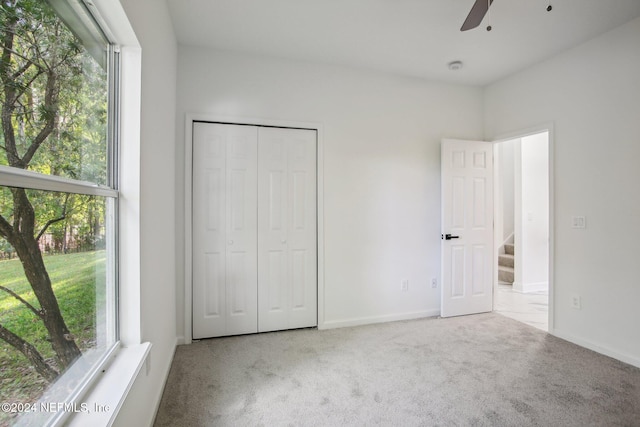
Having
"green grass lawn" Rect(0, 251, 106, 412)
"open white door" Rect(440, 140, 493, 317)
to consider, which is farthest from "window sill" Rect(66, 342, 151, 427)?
"open white door" Rect(440, 140, 493, 317)

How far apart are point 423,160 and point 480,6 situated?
1824 mm

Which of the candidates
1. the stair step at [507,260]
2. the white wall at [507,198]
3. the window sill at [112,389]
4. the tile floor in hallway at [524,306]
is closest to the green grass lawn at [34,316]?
the window sill at [112,389]

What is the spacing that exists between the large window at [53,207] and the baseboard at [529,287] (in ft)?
16.9

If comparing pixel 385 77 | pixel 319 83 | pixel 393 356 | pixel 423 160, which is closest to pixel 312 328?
pixel 393 356

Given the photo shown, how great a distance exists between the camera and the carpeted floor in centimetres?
176

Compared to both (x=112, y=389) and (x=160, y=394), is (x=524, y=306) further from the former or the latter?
(x=112, y=389)

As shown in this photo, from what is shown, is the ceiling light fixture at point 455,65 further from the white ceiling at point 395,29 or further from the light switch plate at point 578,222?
the light switch plate at point 578,222

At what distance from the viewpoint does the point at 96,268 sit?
1.28 m

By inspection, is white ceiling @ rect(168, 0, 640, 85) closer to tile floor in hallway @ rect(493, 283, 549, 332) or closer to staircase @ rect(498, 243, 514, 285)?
tile floor in hallway @ rect(493, 283, 549, 332)

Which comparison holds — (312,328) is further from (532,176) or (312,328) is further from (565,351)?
(532,176)

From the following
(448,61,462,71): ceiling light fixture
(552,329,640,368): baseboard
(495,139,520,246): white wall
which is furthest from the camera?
(495,139,520,246): white wall

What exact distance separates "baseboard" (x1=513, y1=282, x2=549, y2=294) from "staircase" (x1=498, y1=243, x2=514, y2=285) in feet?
1.10

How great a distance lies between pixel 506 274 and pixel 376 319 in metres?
3.08

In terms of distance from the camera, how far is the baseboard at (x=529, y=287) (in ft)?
15.1
